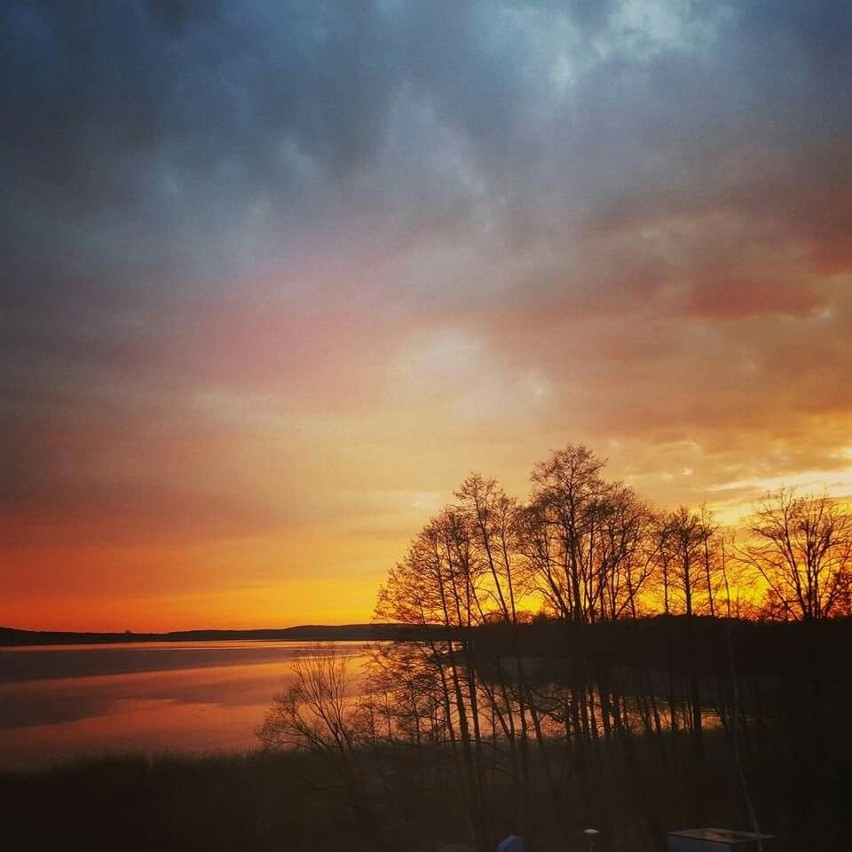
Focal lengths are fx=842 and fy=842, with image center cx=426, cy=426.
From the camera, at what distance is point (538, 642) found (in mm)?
49594

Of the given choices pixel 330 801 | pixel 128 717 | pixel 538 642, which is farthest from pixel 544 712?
pixel 128 717

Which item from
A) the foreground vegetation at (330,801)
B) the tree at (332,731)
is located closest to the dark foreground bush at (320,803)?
the foreground vegetation at (330,801)

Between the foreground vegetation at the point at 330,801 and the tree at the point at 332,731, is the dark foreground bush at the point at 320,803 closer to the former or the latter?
the foreground vegetation at the point at 330,801

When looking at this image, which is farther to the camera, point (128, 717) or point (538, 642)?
point (128, 717)

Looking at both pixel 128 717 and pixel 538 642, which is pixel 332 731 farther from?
pixel 128 717

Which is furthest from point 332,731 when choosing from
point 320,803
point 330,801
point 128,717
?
point 128,717

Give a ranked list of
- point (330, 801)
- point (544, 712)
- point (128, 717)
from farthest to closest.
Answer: point (128, 717) < point (330, 801) < point (544, 712)

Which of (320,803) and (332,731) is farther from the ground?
(332,731)

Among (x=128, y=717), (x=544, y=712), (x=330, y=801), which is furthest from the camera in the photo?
(x=128, y=717)

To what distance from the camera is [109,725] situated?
96312mm

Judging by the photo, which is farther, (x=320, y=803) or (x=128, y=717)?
(x=128, y=717)

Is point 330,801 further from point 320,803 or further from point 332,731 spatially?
point 332,731

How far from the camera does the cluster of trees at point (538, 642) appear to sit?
149 ft

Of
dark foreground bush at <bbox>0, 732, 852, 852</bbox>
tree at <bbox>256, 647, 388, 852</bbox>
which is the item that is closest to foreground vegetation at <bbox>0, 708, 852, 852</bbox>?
dark foreground bush at <bbox>0, 732, 852, 852</bbox>
